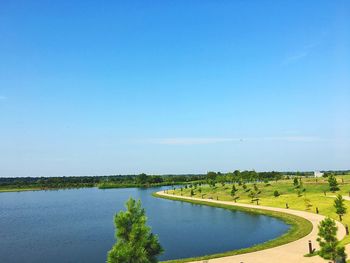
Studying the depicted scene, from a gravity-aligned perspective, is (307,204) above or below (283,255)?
above

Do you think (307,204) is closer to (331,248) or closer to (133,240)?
(331,248)

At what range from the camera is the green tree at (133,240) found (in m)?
20.1

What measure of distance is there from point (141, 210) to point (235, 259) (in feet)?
45.2

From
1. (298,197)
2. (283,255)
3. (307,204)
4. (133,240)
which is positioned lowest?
(283,255)

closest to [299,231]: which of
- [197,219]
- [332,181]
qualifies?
[197,219]

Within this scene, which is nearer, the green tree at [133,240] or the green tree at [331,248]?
the green tree at [133,240]

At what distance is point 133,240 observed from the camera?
20.9 metres

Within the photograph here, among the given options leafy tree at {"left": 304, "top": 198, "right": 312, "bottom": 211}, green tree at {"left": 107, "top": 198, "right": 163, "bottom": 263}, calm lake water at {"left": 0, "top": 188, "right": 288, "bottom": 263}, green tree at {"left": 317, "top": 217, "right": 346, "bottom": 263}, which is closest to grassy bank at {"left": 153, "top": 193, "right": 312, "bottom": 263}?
calm lake water at {"left": 0, "top": 188, "right": 288, "bottom": 263}

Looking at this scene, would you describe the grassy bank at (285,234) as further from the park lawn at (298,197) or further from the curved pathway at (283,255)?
the park lawn at (298,197)

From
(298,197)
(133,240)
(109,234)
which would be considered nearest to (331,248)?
(133,240)

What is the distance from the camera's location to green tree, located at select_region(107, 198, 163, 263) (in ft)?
66.1

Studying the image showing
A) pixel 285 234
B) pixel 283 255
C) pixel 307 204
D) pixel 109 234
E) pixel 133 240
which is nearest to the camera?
pixel 133 240

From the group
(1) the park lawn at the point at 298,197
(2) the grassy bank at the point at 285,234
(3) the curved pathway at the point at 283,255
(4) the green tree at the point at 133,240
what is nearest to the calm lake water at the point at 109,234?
(2) the grassy bank at the point at 285,234

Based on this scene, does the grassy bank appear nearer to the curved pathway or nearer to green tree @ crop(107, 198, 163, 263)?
the curved pathway
